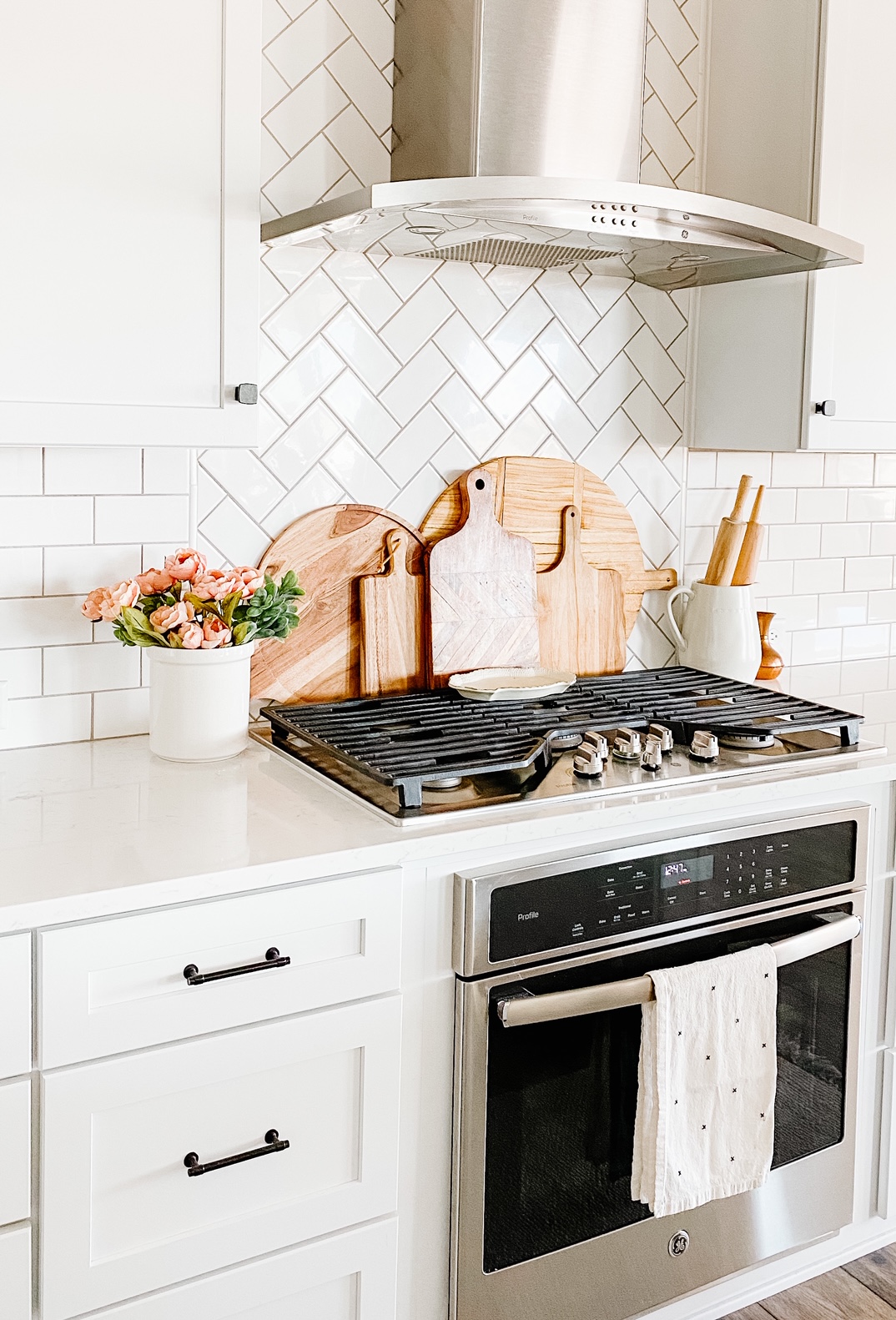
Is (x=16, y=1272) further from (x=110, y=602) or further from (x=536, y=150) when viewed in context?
(x=536, y=150)

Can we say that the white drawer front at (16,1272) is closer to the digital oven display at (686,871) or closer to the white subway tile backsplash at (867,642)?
the digital oven display at (686,871)

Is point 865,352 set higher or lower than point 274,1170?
higher

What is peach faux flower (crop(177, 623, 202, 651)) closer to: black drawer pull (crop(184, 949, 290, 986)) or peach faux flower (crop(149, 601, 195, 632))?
peach faux flower (crop(149, 601, 195, 632))

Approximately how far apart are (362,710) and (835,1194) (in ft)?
3.73

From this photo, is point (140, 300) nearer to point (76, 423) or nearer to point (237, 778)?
point (76, 423)

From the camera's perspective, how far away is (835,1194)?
81.4 inches

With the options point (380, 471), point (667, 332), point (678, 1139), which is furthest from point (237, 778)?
point (667, 332)

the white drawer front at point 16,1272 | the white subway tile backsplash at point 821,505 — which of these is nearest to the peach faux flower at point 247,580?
the white drawer front at point 16,1272

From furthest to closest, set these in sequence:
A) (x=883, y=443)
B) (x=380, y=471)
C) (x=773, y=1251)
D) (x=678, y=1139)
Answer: (x=883, y=443), (x=380, y=471), (x=773, y=1251), (x=678, y=1139)

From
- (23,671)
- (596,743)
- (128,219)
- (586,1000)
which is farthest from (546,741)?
(128,219)

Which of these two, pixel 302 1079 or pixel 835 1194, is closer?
pixel 302 1079

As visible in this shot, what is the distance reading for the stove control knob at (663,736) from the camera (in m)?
1.90

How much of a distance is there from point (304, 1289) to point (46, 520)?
1.15 m

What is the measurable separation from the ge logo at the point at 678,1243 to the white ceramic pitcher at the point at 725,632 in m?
1.03
